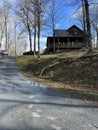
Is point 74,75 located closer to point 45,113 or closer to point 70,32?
point 45,113

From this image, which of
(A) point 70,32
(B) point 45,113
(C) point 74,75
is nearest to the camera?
(B) point 45,113

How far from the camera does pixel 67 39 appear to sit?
226 ft

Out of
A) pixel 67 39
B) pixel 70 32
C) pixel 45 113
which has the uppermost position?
pixel 70 32

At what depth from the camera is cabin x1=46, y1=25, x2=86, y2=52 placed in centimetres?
6612

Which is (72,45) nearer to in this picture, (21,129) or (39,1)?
(39,1)

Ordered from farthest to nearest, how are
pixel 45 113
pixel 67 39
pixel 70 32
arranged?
pixel 70 32
pixel 67 39
pixel 45 113

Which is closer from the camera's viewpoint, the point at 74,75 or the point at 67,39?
the point at 74,75

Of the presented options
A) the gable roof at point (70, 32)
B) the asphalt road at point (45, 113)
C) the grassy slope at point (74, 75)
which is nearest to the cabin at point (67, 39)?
the gable roof at point (70, 32)

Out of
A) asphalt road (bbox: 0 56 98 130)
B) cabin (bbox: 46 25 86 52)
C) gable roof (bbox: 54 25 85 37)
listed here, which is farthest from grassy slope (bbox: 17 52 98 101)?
gable roof (bbox: 54 25 85 37)

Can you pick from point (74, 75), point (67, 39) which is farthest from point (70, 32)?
point (74, 75)

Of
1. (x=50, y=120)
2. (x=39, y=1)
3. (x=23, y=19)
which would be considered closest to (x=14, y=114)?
(x=50, y=120)

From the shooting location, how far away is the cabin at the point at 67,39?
6612 centimetres

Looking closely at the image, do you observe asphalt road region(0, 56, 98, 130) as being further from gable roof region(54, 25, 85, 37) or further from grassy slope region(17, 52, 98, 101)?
gable roof region(54, 25, 85, 37)

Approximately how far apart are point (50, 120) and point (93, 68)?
12.3 m
